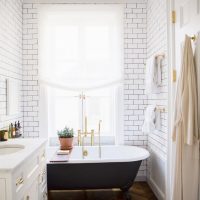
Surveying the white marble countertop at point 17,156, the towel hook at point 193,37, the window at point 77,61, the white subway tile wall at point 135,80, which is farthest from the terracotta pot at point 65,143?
the towel hook at point 193,37

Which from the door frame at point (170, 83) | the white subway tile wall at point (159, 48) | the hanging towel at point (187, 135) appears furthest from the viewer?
the white subway tile wall at point (159, 48)

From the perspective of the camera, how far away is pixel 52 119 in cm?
411

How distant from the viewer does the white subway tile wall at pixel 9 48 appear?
3188 mm

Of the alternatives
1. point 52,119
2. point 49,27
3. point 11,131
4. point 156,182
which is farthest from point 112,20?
point 156,182

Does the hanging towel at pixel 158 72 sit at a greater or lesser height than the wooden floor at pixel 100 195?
greater

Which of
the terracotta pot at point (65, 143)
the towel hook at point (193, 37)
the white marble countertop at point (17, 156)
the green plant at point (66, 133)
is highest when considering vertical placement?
the towel hook at point (193, 37)

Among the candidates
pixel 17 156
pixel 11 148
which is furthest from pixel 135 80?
pixel 17 156

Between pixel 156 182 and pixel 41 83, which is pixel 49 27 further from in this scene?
pixel 156 182

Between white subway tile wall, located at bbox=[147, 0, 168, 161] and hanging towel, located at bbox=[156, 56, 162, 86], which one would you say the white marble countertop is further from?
hanging towel, located at bbox=[156, 56, 162, 86]

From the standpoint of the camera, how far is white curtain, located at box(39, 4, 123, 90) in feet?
13.1

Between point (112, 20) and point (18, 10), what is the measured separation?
1.48 meters

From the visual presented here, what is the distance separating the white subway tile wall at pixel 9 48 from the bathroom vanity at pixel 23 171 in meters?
0.81

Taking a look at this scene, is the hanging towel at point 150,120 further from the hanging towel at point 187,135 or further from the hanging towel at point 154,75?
the hanging towel at point 187,135

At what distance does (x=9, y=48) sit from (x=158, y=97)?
2174 millimetres
